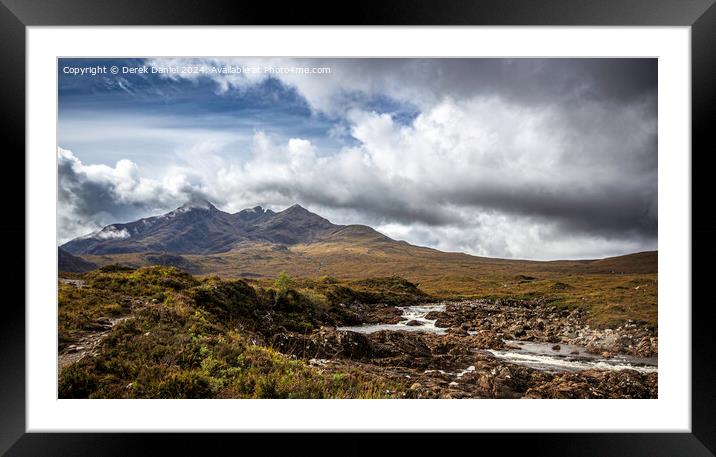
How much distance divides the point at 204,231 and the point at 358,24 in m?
4.81

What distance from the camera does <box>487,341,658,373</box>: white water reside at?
541 centimetres

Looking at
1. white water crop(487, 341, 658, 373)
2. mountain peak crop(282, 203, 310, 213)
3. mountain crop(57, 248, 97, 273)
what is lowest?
white water crop(487, 341, 658, 373)

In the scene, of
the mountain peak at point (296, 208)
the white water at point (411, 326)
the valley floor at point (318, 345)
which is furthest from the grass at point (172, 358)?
the mountain peak at point (296, 208)

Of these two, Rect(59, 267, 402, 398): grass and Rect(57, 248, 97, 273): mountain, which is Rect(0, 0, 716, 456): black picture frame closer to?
Rect(59, 267, 402, 398): grass

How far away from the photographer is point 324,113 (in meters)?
6.17

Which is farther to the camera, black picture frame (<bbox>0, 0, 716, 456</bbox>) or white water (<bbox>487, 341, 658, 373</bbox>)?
white water (<bbox>487, 341, 658, 373</bbox>)

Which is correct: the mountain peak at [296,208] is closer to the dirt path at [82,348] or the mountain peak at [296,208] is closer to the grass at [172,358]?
the grass at [172,358]

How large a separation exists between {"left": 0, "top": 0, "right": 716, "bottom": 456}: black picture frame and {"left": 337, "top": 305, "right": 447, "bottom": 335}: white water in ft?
9.15

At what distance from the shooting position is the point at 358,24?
13.4 ft

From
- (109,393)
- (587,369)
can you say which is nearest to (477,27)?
(587,369)

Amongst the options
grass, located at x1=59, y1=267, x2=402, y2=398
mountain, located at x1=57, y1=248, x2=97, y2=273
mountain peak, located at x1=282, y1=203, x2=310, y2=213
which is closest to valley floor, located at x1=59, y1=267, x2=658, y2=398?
grass, located at x1=59, y1=267, x2=402, y2=398

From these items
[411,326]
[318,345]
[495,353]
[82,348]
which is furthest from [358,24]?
[82,348]

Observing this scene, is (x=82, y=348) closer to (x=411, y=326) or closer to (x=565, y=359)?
(x=411, y=326)

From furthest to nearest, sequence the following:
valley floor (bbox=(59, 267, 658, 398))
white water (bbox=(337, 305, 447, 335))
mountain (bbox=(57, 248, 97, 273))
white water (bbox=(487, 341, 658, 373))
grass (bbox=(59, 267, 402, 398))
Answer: white water (bbox=(337, 305, 447, 335)) < white water (bbox=(487, 341, 658, 373)) < mountain (bbox=(57, 248, 97, 273)) < valley floor (bbox=(59, 267, 658, 398)) < grass (bbox=(59, 267, 402, 398))
